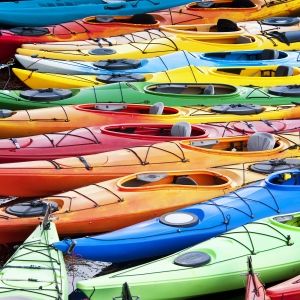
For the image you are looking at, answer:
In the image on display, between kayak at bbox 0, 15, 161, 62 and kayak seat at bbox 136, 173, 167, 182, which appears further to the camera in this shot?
kayak at bbox 0, 15, 161, 62

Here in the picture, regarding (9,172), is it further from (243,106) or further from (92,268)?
(243,106)

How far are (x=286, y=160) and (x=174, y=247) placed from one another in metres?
1.38

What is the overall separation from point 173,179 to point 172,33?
11.4 feet

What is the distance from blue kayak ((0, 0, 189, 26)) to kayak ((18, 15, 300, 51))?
2.09ft

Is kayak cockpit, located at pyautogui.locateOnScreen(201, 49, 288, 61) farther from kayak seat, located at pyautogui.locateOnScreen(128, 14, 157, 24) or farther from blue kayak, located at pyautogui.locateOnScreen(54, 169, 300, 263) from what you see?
blue kayak, located at pyautogui.locateOnScreen(54, 169, 300, 263)

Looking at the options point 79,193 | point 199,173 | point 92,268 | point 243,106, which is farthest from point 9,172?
point 243,106

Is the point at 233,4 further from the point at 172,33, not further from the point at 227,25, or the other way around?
the point at 172,33

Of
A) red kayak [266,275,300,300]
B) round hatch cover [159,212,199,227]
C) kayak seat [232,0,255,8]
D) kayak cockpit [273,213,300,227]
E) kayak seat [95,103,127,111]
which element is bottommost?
red kayak [266,275,300,300]

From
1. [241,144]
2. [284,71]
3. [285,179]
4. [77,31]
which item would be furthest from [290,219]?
[77,31]

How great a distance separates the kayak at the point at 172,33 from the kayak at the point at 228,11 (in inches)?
19.9

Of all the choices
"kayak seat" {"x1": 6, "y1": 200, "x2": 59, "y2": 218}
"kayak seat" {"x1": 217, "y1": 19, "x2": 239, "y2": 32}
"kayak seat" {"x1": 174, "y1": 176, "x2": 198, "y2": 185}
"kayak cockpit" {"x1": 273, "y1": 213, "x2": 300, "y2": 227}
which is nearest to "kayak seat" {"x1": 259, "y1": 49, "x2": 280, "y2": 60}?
"kayak seat" {"x1": 217, "y1": 19, "x2": 239, "y2": 32}

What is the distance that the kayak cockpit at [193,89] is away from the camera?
7973 mm

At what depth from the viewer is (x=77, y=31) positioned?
978 centimetres

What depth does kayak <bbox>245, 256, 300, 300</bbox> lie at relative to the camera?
4.79 meters
